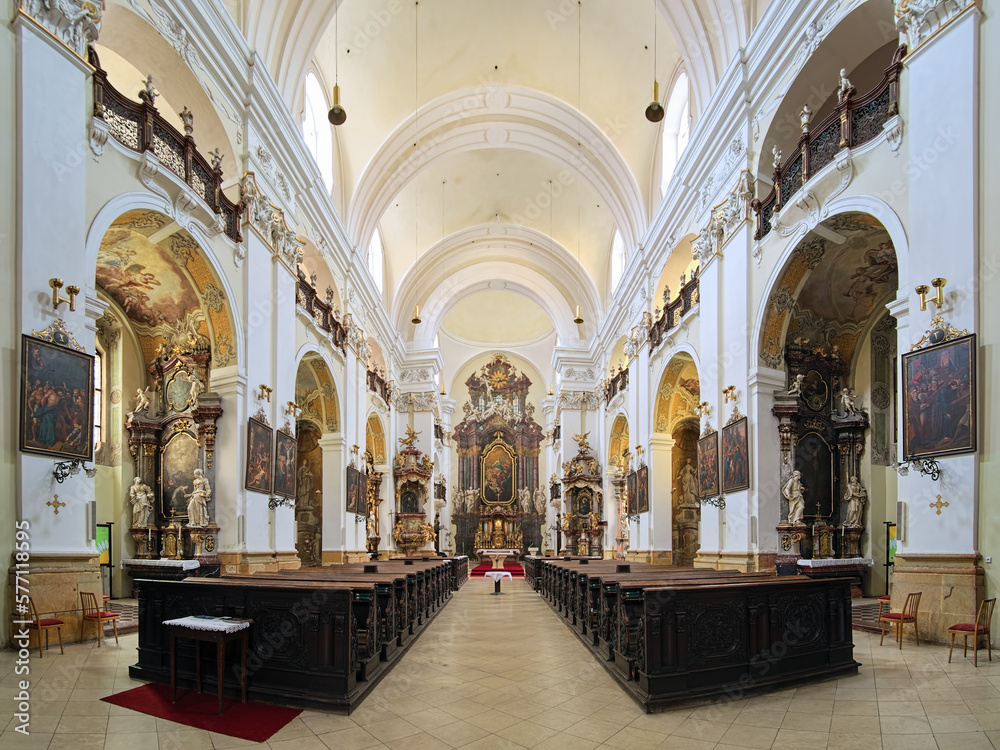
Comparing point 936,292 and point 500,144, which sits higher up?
point 500,144

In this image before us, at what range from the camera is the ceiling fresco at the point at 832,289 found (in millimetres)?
10312

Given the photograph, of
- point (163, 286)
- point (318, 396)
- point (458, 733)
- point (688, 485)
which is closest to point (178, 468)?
point (163, 286)

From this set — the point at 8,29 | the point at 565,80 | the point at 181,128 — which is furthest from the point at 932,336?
the point at 565,80

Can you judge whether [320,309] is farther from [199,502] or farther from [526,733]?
[526,733]

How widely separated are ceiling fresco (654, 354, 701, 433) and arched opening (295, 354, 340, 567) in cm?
778

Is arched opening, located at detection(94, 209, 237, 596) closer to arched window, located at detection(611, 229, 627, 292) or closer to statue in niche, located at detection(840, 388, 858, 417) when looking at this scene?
statue in niche, located at detection(840, 388, 858, 417)

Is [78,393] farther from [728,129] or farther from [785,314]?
[728,129]

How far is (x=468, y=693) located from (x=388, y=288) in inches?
865

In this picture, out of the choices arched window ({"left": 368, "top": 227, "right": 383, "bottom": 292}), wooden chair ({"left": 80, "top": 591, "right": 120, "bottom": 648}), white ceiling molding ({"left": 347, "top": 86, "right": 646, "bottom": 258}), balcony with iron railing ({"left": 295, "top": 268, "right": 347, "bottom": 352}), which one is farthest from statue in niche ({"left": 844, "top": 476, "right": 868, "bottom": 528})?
arched window ({"left": 368, "top": 227, "right": 383, "bottom": 292})

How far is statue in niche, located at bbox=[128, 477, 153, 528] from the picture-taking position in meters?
12.0

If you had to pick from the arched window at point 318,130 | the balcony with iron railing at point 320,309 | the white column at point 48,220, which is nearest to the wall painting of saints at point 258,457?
the balcony with iron railing at point 320,309

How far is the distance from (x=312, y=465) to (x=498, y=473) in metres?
18.6

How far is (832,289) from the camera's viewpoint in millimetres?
11492

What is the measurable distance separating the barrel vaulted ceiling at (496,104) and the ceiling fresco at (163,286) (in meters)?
3.98
